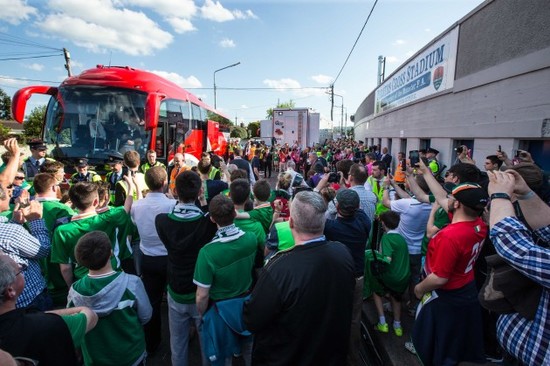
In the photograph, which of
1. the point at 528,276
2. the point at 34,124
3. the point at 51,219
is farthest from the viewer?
the point at 34,124

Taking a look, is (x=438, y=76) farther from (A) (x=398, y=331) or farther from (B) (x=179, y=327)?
(B) (x=179, y=327)

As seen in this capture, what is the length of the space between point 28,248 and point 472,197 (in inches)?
139

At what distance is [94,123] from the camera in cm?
686

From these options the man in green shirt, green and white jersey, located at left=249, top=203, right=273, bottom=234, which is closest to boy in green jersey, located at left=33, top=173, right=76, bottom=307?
the man in green shirt

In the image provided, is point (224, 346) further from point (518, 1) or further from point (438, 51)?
point (438, 51)

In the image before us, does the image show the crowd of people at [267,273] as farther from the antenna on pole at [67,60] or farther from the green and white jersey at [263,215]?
the antenna on pole at [67,60]

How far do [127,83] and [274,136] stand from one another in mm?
12650

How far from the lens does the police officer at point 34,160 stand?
17.7 feet

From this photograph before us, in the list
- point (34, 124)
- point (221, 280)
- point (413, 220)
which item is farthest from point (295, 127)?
point (34, 124)

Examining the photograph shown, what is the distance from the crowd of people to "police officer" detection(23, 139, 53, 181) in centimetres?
212

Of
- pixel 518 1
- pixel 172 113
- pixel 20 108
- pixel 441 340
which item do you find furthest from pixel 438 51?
pixel 20 108

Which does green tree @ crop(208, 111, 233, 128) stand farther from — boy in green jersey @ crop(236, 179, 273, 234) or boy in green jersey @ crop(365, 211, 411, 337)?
boy in green jersey @ crop(365, 211, 411, 337)

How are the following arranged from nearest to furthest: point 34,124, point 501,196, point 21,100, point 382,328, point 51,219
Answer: point 501,196, point 51,219, point 382,328, point 21,100, point 34,124

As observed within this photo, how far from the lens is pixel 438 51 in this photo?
10.4 meters
